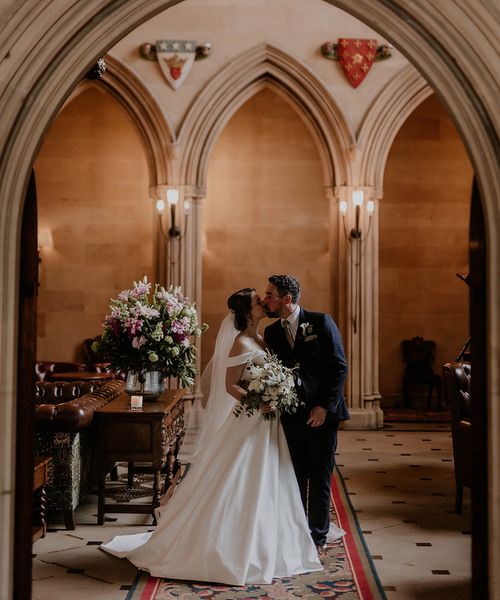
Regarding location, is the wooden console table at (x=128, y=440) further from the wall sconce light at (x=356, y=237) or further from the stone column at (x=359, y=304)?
the wall sconce light at (x=356, y=237)

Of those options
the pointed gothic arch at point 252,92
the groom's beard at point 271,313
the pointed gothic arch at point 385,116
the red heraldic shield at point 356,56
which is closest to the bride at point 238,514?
the groom's beard at point 271,313

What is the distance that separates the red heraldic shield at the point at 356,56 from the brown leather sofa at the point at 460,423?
5932 millimetres

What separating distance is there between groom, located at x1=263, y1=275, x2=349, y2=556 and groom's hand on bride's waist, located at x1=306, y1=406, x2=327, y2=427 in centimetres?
5

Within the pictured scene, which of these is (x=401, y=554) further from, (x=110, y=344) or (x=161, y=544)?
(x=110, y=344)

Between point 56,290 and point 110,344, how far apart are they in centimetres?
775

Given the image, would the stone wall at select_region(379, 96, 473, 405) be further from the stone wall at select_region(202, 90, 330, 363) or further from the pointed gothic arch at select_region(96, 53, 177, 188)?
the pointed gothic arch at select_region(96, 53, 177, 188)

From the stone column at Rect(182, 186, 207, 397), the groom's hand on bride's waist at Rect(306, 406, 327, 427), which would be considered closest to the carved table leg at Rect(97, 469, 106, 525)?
the groom's hand on bride's waist at Rect(306, 406, 327, 427)

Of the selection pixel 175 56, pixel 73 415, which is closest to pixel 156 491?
pixel 73 415

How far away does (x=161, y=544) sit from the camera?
195 inches

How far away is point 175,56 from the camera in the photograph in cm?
1129

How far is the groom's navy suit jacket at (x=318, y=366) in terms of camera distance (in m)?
5.28

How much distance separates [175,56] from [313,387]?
23.7 ft

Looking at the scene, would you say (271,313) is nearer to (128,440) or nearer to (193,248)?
(128,440)

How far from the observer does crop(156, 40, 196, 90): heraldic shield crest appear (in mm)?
11273
